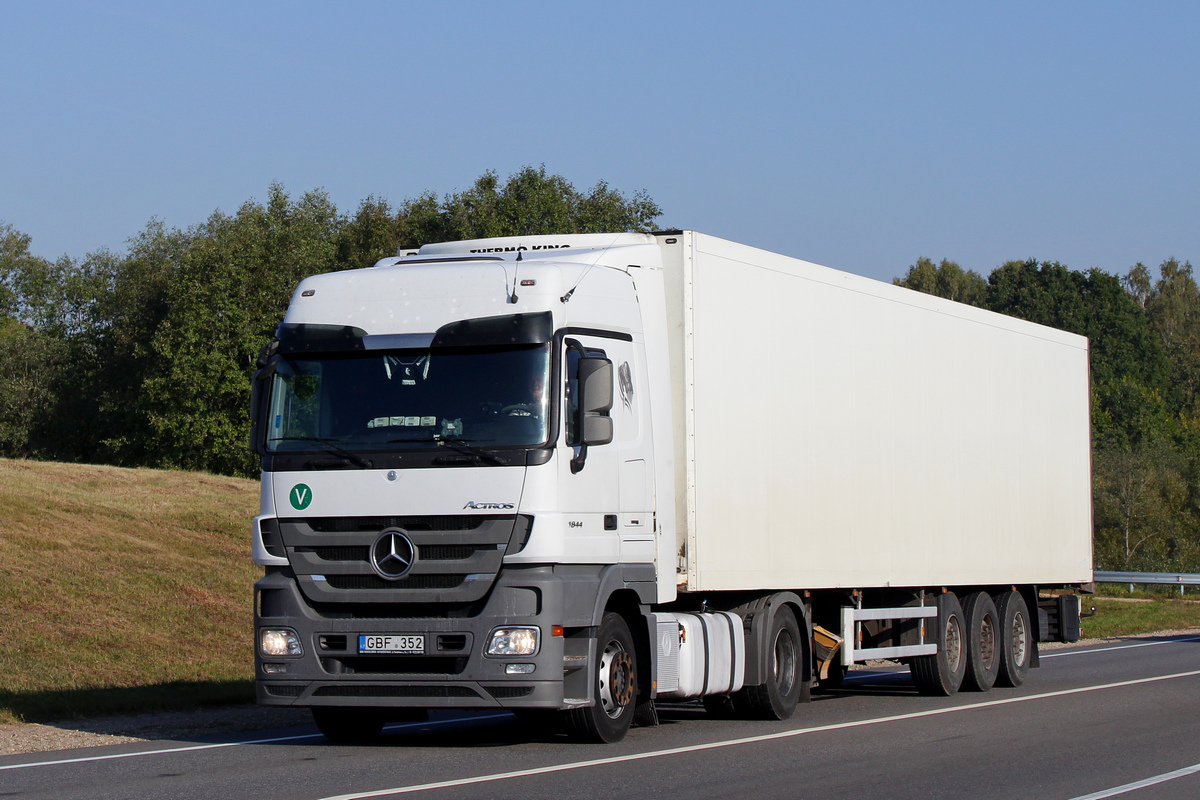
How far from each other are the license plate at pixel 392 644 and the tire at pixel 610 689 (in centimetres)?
125

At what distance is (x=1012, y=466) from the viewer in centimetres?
1734

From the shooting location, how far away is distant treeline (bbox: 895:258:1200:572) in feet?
285

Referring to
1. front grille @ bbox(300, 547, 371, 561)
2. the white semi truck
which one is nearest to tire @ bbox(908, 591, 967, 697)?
the white semi truck

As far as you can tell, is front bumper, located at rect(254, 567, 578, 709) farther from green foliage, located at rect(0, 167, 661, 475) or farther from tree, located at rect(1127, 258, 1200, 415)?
tree, located at rect(1127, 258, 1200, 415)

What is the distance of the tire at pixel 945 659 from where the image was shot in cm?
1581

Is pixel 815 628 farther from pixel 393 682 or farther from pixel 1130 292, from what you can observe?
pixel 1130 292

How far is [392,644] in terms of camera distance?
33.0ft

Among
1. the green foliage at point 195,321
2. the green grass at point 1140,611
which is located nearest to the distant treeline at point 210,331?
the green foliage at point 195,321

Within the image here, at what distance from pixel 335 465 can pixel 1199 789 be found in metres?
6.05

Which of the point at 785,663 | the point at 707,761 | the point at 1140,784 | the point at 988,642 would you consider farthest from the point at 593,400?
the point at 988,642

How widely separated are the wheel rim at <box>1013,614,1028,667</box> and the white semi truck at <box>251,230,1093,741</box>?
3.36 m

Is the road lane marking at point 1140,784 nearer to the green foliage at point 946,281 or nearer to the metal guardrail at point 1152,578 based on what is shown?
the metal guardrail at point 1152,578

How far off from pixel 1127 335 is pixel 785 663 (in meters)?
94.8

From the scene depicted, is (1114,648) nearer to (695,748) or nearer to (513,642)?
(695,748)
